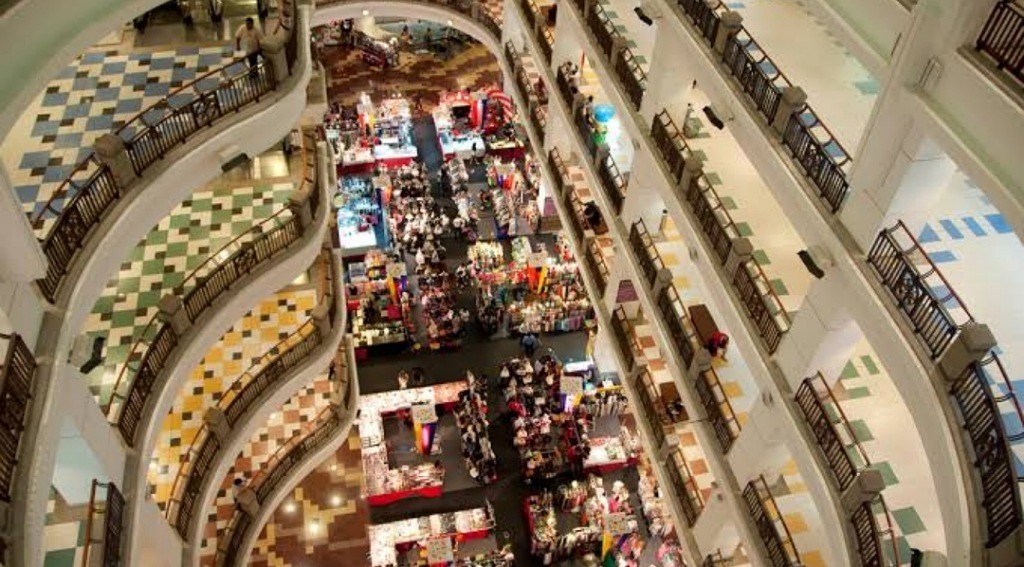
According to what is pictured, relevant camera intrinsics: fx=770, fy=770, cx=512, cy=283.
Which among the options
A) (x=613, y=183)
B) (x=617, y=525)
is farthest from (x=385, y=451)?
(x=613, y=183)

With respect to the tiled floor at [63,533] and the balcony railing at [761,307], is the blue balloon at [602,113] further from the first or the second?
the tiled floor at [63,533]

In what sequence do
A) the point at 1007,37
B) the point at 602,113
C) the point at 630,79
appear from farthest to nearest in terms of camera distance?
the point at 602,113, the point at 630,79, the point at 1007,37

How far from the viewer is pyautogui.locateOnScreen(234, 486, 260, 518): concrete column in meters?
14.2

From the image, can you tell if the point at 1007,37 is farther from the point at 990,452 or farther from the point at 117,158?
the point at 117,158

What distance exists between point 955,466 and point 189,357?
10365mm

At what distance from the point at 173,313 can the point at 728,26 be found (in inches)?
358

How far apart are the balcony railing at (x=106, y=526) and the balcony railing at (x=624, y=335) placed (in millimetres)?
Result: 9568

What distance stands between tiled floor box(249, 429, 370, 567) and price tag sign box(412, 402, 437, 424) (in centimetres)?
209

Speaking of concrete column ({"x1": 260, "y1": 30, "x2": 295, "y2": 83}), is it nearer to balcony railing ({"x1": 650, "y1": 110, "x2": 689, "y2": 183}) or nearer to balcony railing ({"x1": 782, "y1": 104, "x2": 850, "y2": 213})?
balcony railing ({"x1": 650, "y1": 110, "x2": 689, "y2": 183})

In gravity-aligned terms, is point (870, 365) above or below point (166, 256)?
below

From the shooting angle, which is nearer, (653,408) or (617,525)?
Result: (653,408)

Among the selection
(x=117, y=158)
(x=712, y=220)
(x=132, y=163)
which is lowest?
(x=712, y=220)

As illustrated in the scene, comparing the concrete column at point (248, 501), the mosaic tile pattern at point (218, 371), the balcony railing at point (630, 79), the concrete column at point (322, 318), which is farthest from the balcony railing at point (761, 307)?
the concrete column at point (248, 501)

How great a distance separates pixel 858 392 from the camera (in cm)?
1144
